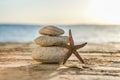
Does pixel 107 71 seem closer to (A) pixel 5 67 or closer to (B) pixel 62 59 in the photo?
(B) pixel 62 59

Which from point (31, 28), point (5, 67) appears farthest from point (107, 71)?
point (31, 28)

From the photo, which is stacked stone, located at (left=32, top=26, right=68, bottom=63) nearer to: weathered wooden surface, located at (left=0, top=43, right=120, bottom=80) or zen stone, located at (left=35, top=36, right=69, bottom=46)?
zen stone, located at (left=35, top=36, right=69, bottom=46)

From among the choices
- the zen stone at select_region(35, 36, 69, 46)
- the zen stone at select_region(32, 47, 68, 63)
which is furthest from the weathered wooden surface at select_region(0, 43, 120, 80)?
the zen stone at select_region(35, 36, 69, 46)

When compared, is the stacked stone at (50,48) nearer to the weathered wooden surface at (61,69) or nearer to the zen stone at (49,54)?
the zen stone at (49,54)

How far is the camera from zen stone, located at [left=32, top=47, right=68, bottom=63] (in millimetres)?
5159

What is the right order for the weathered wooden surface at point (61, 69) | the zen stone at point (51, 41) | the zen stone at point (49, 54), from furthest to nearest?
the zen stone at point (51, 41)
the zen stone at point (49, 54)
the weathered wooden surface at point (61, 69)

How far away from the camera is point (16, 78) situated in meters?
4.21

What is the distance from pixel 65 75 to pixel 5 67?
1017mm

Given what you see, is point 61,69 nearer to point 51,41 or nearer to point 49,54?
point 49,54

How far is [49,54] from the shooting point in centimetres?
514

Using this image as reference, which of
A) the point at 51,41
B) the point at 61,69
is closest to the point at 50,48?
the point at 51,41

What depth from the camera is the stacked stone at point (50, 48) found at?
5.17 metres

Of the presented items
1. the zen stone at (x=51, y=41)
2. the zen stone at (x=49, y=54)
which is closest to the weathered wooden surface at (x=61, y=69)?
the zen stone at (x=49, y=54)

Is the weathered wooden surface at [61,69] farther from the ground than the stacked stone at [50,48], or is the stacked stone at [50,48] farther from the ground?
the stacked stone at [50,48]
